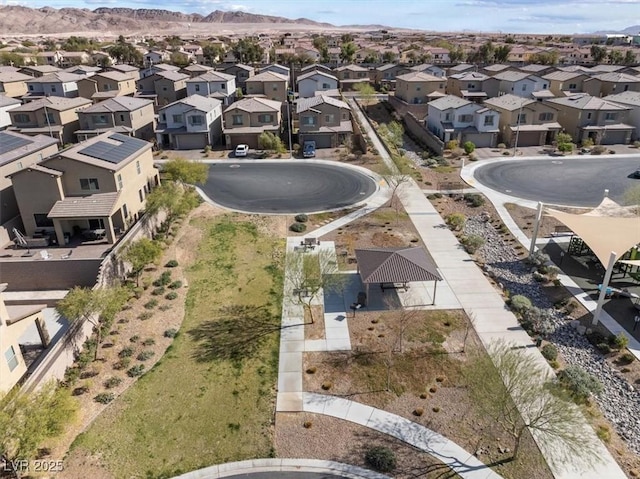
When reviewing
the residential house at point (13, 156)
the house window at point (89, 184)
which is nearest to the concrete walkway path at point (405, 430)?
the house window at point (89, 184)

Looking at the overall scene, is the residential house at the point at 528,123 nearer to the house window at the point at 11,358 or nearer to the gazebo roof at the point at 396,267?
the gazebo roof at the point at 396,267

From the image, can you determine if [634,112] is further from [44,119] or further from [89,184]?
[44,119]

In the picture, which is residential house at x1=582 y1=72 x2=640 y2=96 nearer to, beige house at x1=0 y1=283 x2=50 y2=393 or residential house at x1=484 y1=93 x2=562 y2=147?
residential house at x1=484 y1=93 x2=562 y2=147

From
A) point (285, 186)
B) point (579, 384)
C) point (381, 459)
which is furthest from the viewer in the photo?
point (285, 186)

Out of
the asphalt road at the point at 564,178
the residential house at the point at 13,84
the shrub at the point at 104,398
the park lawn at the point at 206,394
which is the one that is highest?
the residential house at the point at 13,84

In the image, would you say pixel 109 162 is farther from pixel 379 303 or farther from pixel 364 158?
pixel 364 158

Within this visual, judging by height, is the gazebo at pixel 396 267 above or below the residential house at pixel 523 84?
below

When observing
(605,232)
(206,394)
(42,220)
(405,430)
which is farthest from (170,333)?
(605,232)
